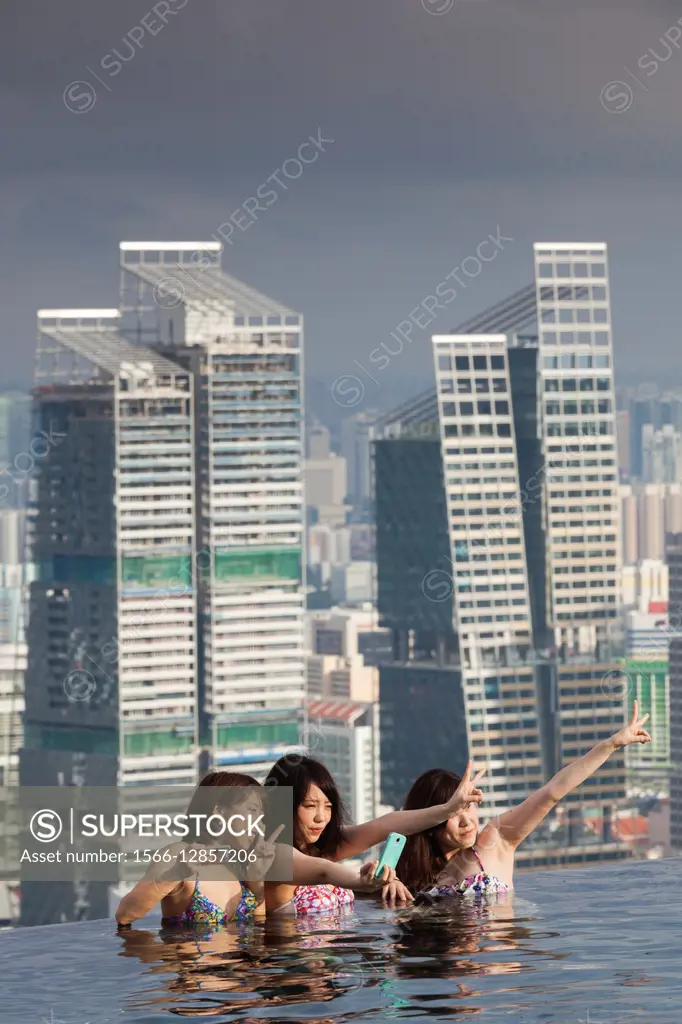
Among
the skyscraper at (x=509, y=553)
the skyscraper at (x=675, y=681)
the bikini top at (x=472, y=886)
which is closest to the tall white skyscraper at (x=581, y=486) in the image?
the skyscraper at (x=509, y=553)

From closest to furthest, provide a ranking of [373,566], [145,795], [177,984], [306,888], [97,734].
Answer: [177,984]
[306,888]
[145,795]
[97,734]
[373,566]

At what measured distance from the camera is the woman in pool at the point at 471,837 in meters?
3.21

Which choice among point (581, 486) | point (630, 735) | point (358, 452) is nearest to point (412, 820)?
point (630, 735)

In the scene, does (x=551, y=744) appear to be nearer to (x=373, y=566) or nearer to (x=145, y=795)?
(x=373, y=566)

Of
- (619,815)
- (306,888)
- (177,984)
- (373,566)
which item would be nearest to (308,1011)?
(177,984)

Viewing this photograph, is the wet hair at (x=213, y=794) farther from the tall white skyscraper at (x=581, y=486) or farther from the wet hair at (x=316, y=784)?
the tall white skyscraper at (x=581, y=486)

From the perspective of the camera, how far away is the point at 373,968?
299cm

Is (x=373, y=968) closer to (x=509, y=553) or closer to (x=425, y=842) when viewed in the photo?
(x=425, y=842)

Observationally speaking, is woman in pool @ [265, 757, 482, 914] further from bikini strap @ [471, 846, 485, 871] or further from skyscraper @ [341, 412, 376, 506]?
skyscraper @ [341, 412, 376, 506]

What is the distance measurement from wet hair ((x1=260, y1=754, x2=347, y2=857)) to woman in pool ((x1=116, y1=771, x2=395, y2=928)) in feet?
0.18

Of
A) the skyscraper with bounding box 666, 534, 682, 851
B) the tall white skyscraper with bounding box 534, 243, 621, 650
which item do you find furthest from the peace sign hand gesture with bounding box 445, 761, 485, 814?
the tall white skyscraper with bounding box 534, 243, 621, 650

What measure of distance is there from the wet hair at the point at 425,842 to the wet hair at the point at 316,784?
13 cm

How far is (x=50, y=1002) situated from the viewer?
9.20ft

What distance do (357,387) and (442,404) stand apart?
4.42 m
